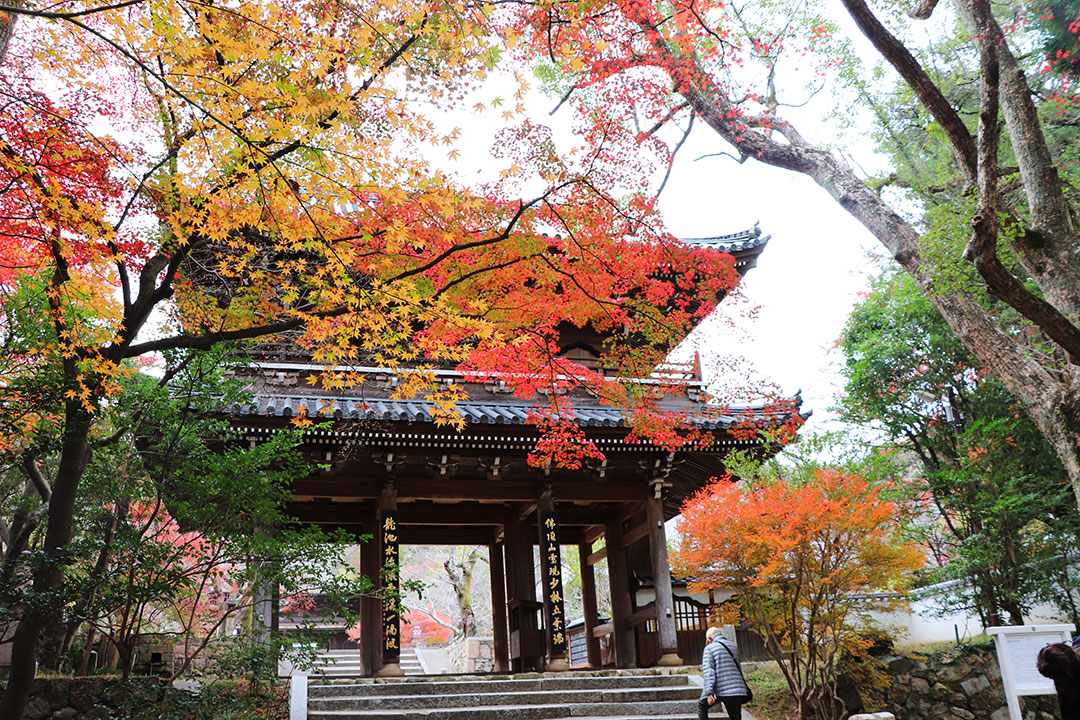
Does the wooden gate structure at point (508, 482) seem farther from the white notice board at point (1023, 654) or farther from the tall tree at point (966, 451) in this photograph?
the white notice board at point (1023, 654)

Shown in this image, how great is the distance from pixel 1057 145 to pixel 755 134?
17.8 feet

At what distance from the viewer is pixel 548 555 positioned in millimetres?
11242

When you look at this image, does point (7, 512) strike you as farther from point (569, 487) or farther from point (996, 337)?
point (996, 337)

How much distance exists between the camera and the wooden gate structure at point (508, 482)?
1007 centimetres

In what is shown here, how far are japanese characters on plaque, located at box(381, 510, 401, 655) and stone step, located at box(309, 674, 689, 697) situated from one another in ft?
1.89

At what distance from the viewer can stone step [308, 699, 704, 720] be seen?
809cm

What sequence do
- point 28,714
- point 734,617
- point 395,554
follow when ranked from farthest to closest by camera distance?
point 395,554 → point 734,617 → point 28,714

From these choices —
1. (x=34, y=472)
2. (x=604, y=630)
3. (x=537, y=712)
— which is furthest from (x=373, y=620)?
(x=34, y=472)

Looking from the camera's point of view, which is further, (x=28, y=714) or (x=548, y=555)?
(x=548, y=555)

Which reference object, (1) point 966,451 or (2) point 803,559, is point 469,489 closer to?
(2) point 803,559

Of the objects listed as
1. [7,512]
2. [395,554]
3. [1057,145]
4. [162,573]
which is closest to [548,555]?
[395,554]

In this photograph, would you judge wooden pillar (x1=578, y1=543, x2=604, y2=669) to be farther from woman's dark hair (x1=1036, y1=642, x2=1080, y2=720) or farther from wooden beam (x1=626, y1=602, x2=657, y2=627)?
woman's dark hair (x1=1036, y1=642, x2=1080, y2=720)

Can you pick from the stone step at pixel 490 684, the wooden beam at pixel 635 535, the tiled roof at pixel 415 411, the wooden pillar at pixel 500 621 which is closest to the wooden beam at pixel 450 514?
the wooden beam at pixel 635 535

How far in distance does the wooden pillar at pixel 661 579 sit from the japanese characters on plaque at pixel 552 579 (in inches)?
59.0
